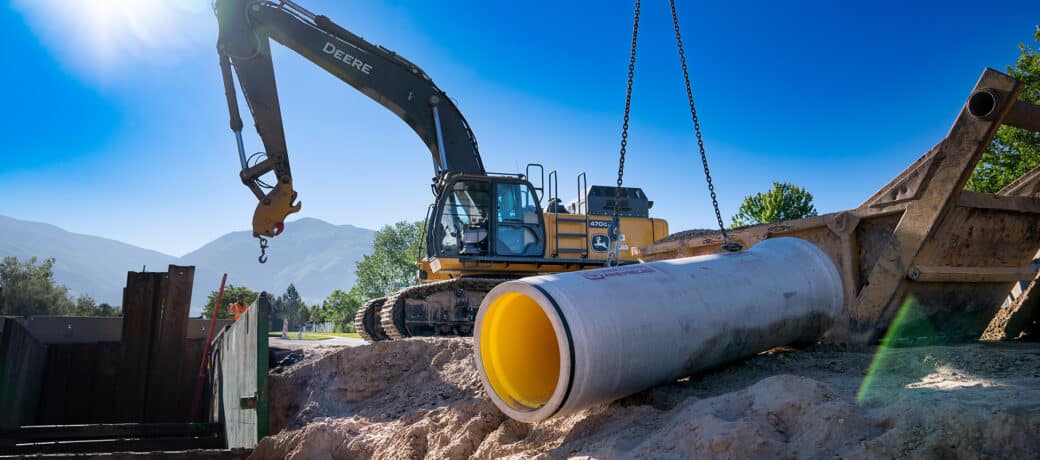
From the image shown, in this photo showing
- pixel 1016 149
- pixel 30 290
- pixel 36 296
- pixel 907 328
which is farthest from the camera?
pixel 30 290

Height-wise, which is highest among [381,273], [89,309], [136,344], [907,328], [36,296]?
[381,273]

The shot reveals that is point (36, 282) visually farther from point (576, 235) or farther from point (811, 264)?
Result: point (811, 264)

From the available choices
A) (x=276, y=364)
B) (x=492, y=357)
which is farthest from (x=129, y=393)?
(x=492, y=357)

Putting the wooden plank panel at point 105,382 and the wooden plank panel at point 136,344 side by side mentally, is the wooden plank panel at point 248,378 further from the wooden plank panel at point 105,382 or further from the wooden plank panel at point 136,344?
the wooden plank panel at point 105,382

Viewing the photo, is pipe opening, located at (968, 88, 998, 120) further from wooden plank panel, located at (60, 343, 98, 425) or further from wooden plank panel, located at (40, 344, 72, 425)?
wooden plank panel, located at (40, 344, 72, 425)

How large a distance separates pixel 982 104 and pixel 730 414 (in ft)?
11.5

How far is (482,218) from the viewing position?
10.6 m

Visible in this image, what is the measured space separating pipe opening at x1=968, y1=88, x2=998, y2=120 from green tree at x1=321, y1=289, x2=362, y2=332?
54.4 m

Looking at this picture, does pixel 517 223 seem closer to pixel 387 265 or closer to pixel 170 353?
pixel 170 353

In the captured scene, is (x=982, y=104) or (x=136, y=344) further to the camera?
(x=136, y=344)

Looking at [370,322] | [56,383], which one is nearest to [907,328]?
[370,322]

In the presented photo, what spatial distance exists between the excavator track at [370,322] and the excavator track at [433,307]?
4.37 feet

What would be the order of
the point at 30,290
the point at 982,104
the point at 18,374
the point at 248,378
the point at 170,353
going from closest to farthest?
the point at 982,104
the point at 248,378
the point at 18,374
the point at 170,353
the point at 30,290

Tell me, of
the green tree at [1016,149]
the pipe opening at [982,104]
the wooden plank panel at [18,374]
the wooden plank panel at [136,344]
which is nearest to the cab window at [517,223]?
the wooden plank panel at [136,344]
